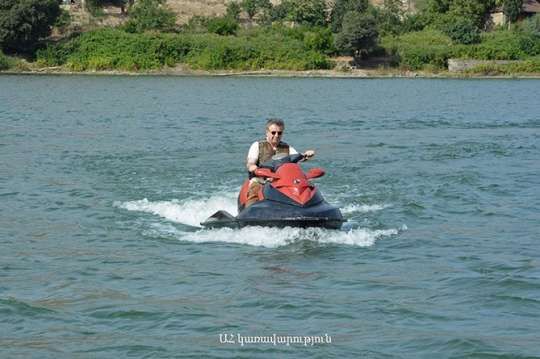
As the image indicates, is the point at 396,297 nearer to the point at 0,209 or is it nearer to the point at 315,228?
the point at 315,228

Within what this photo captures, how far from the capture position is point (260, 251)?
11484mm

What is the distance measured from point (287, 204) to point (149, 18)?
61.5 metres

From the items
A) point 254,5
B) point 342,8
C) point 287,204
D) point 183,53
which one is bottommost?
point 287,204

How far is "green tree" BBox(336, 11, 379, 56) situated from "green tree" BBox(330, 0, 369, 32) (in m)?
5.11

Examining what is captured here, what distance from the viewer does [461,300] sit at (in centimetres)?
938

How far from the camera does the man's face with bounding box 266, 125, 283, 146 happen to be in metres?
12.7

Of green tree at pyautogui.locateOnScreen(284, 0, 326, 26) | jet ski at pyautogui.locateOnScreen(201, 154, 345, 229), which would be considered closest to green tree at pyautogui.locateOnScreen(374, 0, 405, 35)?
green tree at pyautogui.locateOnScreen(284, 0, 326, 26)

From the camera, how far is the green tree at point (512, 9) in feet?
245

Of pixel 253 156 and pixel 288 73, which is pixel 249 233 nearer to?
pixel 253 156

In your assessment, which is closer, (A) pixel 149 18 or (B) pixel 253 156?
(B) pixel 253 156

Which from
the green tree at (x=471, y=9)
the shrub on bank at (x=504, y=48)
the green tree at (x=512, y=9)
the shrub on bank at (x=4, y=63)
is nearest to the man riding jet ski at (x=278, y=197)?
the shrub on bank at (x=4, y=63)

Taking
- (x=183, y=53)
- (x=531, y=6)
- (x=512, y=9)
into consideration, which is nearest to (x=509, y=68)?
(x=512, y=9)

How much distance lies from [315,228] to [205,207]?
10.9ft

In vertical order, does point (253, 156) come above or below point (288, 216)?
above
